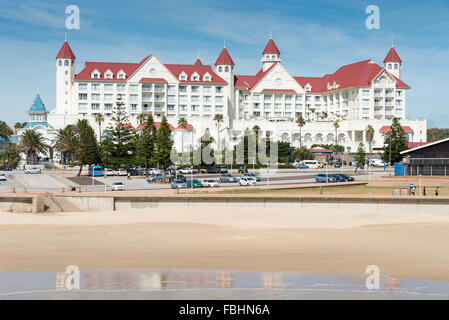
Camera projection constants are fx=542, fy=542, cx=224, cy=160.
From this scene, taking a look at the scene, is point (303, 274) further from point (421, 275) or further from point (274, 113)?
point (274, 113)

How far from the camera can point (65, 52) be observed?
135m

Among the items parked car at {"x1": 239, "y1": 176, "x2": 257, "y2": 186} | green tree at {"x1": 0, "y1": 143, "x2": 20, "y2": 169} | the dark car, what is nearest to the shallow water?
parked car at {"x1": 239, "y1": 176, "x2": 257, "y2": 186}

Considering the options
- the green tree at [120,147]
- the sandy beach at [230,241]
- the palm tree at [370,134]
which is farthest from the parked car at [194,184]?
the palm tree at [370,134]

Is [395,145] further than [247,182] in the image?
Yes

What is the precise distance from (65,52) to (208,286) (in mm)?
122146

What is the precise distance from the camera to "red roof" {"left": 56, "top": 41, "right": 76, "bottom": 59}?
13450 cm

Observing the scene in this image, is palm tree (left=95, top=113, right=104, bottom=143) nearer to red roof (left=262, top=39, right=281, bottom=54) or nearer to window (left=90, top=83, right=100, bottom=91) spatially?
window (left=90, top=83, right=100, bottom=91)

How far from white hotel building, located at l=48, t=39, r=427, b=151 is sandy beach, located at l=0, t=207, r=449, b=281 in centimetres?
8558

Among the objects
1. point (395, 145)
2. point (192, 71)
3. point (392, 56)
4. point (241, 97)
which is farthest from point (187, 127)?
point (392, 56)

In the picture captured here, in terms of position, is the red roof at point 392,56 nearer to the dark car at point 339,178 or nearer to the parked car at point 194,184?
the dark car at point 339,178

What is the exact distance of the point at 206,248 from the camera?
32.1 meters

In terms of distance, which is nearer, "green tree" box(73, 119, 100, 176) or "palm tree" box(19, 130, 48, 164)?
"green tree" box(73, 119, 100, 176)

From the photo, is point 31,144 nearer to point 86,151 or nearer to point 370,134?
point 86,151

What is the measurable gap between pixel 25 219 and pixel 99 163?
57.5 m
